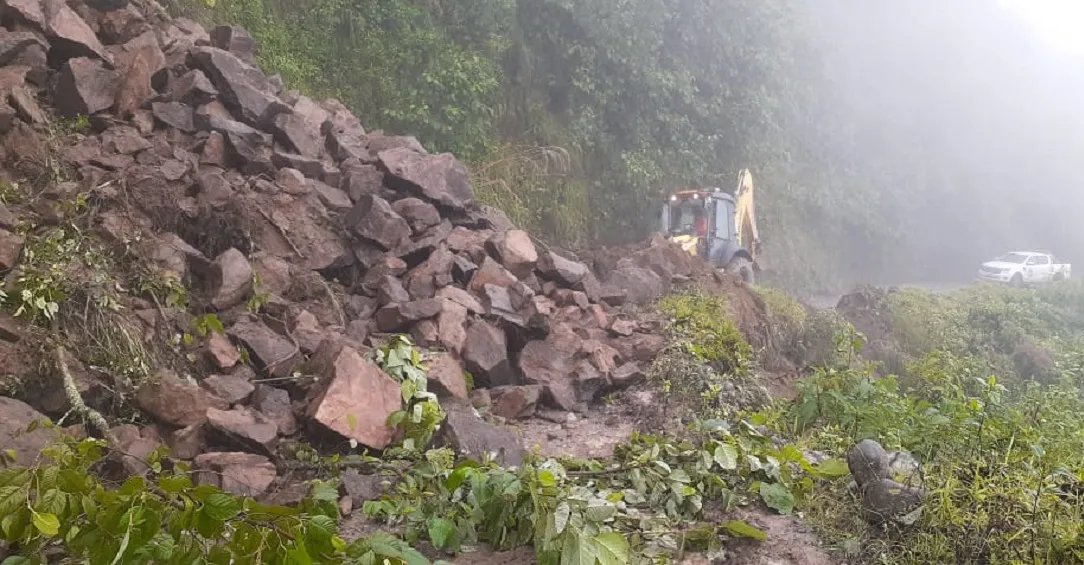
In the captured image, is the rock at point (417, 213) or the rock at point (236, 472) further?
the rock at point (417, 213)

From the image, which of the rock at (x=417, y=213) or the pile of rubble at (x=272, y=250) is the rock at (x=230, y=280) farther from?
the rock at (x=417, y=213)

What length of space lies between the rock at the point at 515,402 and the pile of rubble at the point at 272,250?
18 millimetres

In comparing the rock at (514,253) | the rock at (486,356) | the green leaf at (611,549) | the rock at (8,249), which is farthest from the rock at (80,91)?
the green leaf at (611,549)

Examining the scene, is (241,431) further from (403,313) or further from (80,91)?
(80,91)

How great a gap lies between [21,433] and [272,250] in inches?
116

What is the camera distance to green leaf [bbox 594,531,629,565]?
2.78m

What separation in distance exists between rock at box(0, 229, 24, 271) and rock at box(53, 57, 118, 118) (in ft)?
6.84

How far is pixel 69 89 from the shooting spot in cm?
599

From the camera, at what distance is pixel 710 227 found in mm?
12977

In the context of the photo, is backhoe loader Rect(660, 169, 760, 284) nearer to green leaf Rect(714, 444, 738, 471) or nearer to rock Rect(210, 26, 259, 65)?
rock Rect(210, 26, 259, 65)

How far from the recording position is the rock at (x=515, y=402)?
5441 mm

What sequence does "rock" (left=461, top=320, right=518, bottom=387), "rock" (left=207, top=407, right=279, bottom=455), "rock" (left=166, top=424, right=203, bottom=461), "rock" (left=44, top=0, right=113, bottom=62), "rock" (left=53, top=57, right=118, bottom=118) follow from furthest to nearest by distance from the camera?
"rock" (left=44, top=0, right=113, bottom=62), "rock" (left=53, top=57, right=118, bottom=118), "rock" (left=461, top=320, right=518, bottom=387), "rock" (left=207, top=407, right=279, bottom=455), "rock" (left=166, top=424, right=203, bottom=461)

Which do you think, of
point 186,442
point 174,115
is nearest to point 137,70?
point 174,115

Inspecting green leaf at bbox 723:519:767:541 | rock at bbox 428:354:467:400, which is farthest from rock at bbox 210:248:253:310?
green leaf at bbox 723:519:767:541
